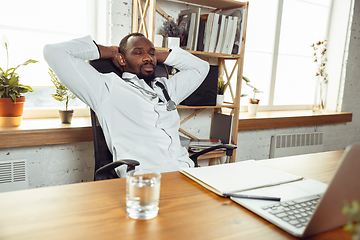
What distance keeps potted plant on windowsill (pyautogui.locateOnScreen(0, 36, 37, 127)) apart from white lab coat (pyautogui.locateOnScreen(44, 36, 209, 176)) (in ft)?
1.56

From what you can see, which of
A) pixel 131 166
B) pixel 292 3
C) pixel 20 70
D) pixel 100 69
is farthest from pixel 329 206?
pixel 292 3

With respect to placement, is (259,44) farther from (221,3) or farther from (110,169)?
(110,169)

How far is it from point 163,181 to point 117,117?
0.71 metres

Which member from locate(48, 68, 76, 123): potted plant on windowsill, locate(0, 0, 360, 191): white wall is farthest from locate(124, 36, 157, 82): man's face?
locate(0, 0, 360, 191): white wall

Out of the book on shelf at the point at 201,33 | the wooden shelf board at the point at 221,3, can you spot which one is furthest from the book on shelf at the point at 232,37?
the book on shelf at the point at 201,33

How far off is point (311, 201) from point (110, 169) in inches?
32.9

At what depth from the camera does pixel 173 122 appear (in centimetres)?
178

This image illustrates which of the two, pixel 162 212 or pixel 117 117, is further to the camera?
pixel 117 117

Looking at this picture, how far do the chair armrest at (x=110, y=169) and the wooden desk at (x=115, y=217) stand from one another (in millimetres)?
341

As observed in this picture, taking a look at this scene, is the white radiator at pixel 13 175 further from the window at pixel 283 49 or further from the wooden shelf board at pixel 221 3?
the window at pixel 283 49

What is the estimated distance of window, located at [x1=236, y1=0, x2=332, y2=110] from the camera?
3.25 metres

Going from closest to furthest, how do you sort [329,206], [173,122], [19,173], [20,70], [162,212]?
[329,206], [162,212], [173,122], [19,173], [20,70]

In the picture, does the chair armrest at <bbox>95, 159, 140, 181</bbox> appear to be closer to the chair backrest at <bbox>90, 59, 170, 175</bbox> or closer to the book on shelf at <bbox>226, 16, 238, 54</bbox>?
the chair backrest at <bbox>90, 59, 170, 175</bbox>

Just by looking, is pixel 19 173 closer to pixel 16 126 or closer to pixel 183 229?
pixel 16 126
